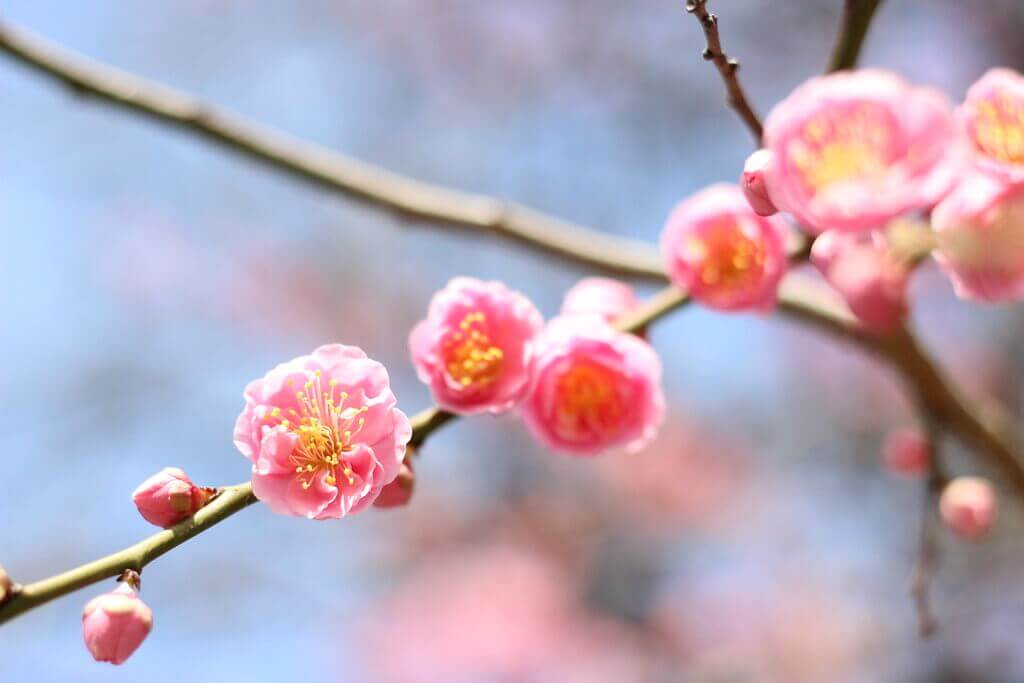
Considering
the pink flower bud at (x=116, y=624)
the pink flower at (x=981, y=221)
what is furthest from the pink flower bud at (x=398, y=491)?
the pink flower at (x=981, y=221)

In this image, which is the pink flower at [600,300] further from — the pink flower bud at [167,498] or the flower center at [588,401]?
the pink flower bud at [167,498]

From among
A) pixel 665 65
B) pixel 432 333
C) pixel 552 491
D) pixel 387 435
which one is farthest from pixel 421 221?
pixel 552 491

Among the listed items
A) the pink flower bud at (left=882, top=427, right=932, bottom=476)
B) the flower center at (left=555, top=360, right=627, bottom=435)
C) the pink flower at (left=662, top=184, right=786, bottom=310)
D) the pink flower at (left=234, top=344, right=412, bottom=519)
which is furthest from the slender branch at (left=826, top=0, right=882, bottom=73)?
the pink flower bud at (left=882, top=427, right=932, bottom=476)

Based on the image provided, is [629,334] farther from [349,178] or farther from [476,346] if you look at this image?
[349,178]

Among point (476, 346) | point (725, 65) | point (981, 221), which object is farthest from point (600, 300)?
point (981, 221)

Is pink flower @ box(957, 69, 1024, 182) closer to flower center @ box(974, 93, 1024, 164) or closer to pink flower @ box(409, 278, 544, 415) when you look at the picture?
flower center @ box(974, 93, 1024, 164)
